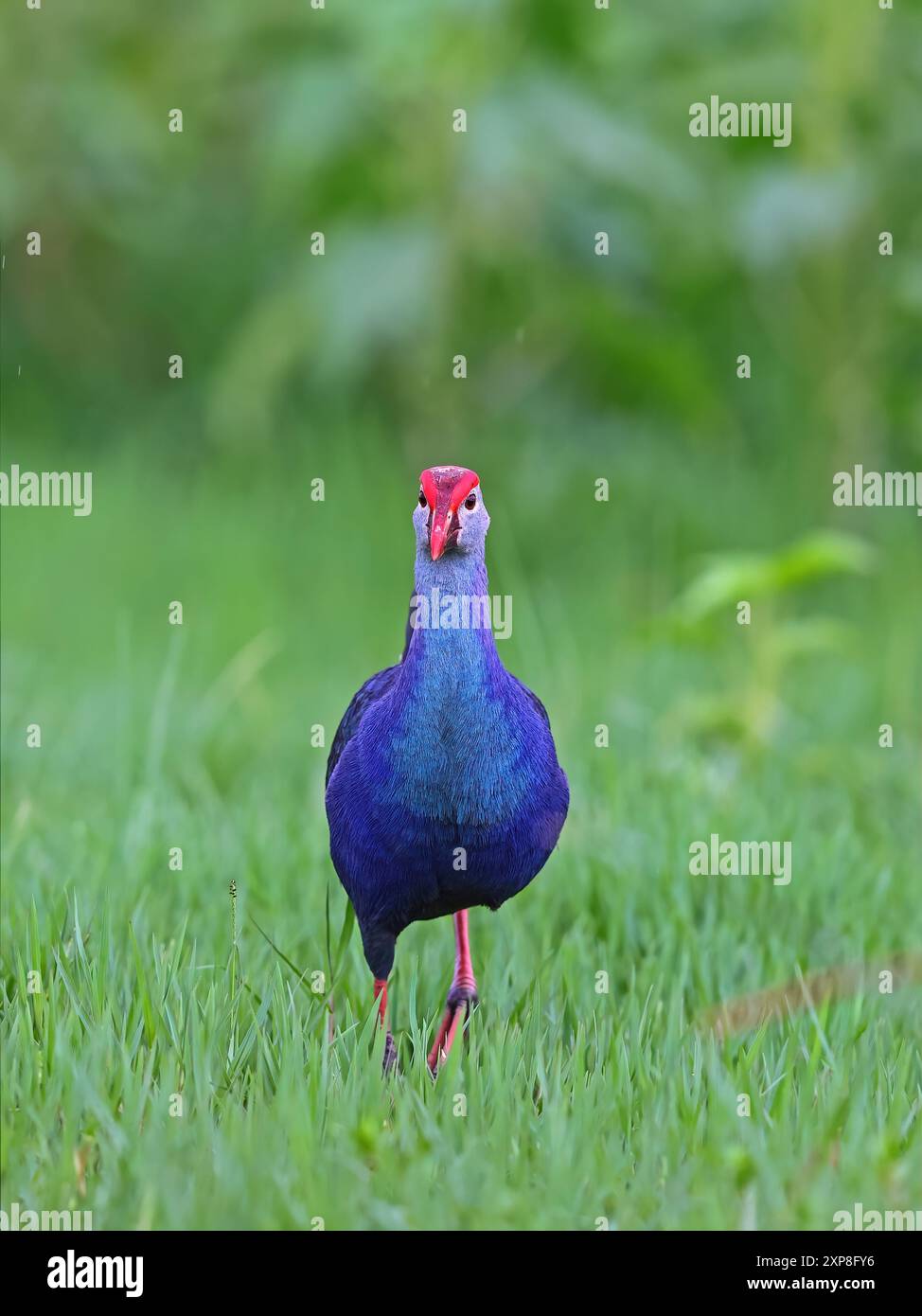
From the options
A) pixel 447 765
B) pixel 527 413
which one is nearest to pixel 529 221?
pixel 527 413

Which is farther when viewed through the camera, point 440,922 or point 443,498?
point 440,922

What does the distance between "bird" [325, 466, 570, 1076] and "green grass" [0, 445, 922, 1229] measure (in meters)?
0.28

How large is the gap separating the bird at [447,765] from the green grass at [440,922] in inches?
Result: 11.1

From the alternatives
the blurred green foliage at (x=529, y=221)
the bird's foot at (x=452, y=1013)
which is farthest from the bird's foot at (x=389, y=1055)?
the blurred green foliage at (x=529, y=221)

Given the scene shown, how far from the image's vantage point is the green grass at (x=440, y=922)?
7.77ft

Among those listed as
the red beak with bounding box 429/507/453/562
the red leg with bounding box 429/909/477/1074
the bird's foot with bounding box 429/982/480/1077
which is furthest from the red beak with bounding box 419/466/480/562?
the bird's foot with bounding box 429/982/480/1077

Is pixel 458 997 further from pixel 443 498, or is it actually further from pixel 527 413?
pixel 527 413

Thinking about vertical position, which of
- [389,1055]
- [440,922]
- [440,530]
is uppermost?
[440,530]

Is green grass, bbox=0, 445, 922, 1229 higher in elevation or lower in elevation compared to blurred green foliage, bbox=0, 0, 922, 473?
lower

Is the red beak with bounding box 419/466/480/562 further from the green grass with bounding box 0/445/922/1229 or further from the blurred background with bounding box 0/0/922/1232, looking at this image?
the blurred background with bounding box 0/0/922/1232

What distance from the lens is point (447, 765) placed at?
8.35 ft

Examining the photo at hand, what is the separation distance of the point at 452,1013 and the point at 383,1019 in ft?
0.73

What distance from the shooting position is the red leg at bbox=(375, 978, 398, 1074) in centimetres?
271
